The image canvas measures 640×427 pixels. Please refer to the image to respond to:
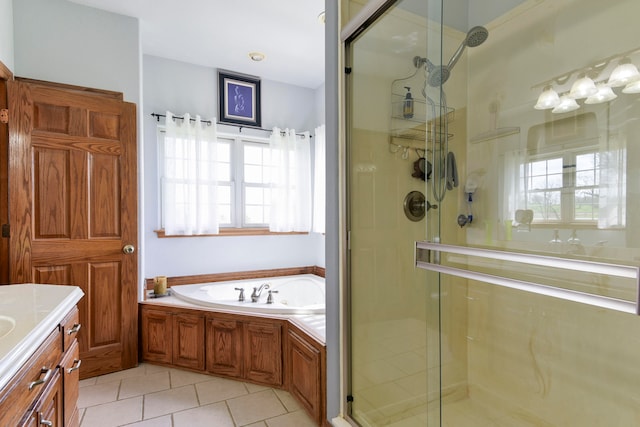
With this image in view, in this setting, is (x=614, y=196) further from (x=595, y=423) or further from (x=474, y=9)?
(x=474, y=9)

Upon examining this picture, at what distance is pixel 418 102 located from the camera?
156 cm

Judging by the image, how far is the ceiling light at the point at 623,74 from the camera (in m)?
1.20

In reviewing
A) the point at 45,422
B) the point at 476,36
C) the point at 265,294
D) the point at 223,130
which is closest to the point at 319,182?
the point at 223,130

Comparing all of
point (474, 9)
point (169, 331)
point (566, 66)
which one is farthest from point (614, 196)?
point (169, 331)

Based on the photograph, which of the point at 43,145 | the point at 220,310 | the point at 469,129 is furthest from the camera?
the point at 220,310

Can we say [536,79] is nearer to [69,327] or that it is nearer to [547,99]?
[547,99]

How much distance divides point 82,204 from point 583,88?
9.99 ft


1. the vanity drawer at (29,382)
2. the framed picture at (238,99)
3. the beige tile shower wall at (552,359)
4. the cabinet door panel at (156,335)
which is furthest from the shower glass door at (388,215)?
the framed picture at (238,99)

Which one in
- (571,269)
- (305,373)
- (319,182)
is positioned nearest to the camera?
(571,269)

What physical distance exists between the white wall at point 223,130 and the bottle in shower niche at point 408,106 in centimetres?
222

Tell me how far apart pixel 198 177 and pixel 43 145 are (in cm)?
115

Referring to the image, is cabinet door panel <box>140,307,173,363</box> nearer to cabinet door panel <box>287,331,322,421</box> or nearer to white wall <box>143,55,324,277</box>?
white wall <box>143,55,324,277</box>

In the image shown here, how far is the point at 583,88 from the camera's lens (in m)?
1.37

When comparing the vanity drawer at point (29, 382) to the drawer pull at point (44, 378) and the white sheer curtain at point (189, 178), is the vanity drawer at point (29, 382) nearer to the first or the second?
the drawer pull at point (44, 378)
